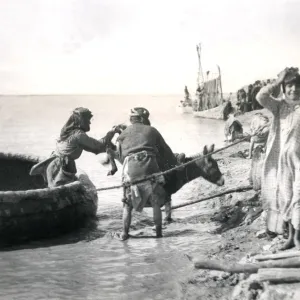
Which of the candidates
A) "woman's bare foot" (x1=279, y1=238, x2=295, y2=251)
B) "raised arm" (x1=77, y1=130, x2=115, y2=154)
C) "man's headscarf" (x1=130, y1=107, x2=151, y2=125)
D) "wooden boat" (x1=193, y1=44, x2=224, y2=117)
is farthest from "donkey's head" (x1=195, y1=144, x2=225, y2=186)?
"wooden boat" (x1=193, y1=44, x2=224, y2=117)

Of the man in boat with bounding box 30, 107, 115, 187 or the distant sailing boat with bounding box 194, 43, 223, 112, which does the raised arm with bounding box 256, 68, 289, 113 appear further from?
the distant sailing boat with bounding box 194, 43, 223, 112

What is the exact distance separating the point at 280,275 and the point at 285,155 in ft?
4.39

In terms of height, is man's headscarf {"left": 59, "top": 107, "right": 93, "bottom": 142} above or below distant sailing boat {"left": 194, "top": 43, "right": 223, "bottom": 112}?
below

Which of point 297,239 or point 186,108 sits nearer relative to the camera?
point 297,239

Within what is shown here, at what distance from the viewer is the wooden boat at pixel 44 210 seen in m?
6.51

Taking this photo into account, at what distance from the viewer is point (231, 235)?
6.67 meters

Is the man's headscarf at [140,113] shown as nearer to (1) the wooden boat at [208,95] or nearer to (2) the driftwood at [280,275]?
(2) the driftwood at [280,275]

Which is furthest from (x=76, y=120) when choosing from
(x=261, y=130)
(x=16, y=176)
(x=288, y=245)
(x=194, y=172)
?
(x=288, y=245)

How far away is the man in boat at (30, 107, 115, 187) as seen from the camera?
7188mm

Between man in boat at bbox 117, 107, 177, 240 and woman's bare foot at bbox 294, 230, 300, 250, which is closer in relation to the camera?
woman's bare foot at bbox 294, 230, 300, 250

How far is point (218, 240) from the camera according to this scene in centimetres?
673

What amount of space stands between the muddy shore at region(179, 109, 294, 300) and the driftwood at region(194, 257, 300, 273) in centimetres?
14

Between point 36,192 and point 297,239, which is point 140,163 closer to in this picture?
point 36,192

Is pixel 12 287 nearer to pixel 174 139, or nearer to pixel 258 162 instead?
pixel 258 162
